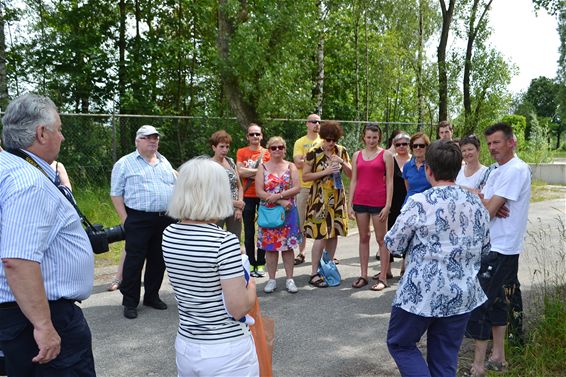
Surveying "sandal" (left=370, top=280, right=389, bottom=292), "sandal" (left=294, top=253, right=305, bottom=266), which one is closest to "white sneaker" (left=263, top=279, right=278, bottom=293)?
"sandal" (left=370, top=280, right=389, bottom=292)

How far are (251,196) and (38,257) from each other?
16.6ft

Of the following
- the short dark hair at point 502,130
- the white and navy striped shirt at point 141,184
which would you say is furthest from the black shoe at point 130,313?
the short dark hair at point 502,130

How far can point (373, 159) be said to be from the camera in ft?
21.8

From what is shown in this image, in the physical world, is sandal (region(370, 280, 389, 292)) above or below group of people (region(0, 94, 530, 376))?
below

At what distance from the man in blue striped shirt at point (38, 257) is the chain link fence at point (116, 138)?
9009 millimetres

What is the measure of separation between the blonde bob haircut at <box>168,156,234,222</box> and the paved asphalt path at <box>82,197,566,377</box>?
83.3 inches

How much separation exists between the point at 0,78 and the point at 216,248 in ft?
36.0

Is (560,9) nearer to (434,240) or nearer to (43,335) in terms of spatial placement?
(434,240)

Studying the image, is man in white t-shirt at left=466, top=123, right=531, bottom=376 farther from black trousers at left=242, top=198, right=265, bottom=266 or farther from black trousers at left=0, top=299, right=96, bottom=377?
black trousers at left=242, top=198, right=265, bottom=266

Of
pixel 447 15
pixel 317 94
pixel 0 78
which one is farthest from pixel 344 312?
pixel 447 15

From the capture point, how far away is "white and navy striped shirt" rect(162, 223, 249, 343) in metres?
2.55

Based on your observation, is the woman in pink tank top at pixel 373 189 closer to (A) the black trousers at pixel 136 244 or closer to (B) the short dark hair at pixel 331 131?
(B) the short dark hair at pixel 331 131

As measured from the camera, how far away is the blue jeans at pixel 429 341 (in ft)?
10.6

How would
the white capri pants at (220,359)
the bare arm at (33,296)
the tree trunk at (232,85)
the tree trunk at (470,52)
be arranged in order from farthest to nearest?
the tree trunk at (470,52) < the tree trunk at (232,85) < the white capri pants at (220,359) < the bare arm at (33,296)
